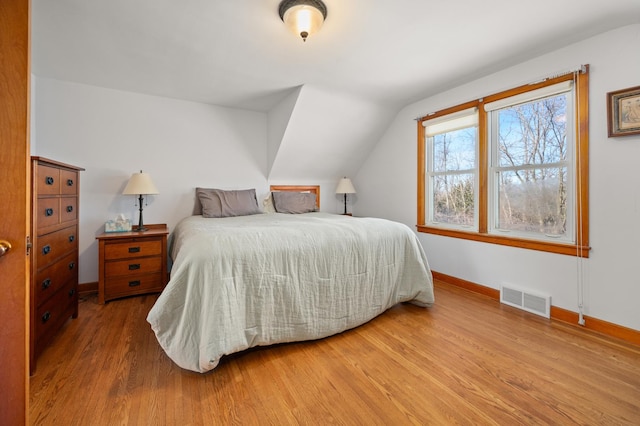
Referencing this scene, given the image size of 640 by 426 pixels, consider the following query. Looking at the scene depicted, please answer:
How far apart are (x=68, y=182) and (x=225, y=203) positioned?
4.64 feet

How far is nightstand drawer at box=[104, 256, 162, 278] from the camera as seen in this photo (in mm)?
2525

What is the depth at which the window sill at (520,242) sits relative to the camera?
211cm

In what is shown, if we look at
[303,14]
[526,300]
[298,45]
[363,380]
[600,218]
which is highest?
[298,45]

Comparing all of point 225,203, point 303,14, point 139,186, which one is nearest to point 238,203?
point 225,203

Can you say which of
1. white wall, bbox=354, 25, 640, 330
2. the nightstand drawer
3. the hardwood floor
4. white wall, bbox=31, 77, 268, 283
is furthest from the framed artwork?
the nightstand drawer

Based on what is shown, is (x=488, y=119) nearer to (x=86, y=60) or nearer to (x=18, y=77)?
(x=18, y=77)

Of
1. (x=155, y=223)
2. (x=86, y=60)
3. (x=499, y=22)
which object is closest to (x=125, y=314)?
(x=155, y=223)

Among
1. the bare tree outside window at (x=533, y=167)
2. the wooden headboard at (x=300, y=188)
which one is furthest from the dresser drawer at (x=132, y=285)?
the bare tree outside window at (x=533, y=167)

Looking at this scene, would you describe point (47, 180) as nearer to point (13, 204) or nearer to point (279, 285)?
point (13, 204)

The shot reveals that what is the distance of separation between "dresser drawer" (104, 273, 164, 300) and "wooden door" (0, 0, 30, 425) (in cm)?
195

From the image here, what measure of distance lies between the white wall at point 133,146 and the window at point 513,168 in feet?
8.02

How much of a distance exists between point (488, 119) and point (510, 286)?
1612 mm

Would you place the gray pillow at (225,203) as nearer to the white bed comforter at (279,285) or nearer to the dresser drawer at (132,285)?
the dresser drawer at (132,285)

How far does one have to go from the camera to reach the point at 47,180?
1706mm
